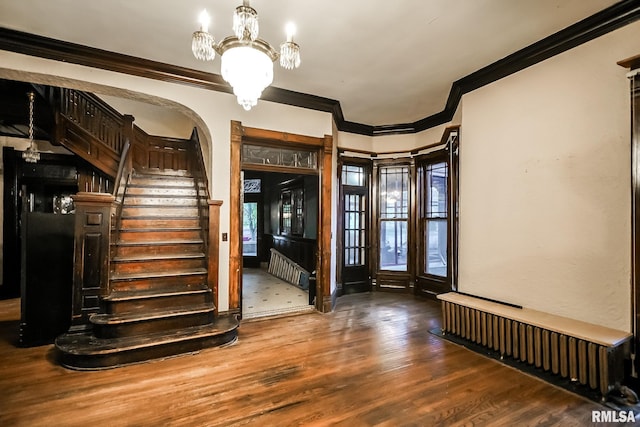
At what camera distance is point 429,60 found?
11.7ft

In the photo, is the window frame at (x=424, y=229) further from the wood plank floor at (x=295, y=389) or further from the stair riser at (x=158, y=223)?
the stair riser at (x=158, y=223)

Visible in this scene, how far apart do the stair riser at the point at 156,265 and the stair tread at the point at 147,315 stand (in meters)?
0.64

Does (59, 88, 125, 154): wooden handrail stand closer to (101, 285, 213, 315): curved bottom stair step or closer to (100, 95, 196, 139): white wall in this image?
(100, 95, 196, 139): white wall

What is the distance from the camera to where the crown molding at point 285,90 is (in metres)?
2.73

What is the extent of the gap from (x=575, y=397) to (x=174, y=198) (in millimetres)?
5809

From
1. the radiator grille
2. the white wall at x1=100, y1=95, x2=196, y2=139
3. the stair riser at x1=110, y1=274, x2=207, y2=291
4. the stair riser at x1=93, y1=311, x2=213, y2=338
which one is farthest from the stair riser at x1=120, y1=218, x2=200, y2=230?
the white wall at x1=100, y1=95, x2=196, y2=139

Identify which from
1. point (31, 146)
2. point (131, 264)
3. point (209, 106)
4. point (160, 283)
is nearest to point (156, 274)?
point (160, 283)

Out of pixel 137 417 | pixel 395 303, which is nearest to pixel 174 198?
pixel 137 417

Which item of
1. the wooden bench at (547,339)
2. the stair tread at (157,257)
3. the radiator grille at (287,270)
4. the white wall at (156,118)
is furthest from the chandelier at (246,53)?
the white wall at (156,118)

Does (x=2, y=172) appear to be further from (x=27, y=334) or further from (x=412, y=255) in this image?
(x=412, y=255)

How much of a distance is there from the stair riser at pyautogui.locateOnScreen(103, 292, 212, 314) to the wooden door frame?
405 millimetres

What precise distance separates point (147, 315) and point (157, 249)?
3.64 feet

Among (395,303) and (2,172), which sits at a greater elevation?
(2,172)

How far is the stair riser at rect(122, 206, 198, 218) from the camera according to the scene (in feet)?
15.8
